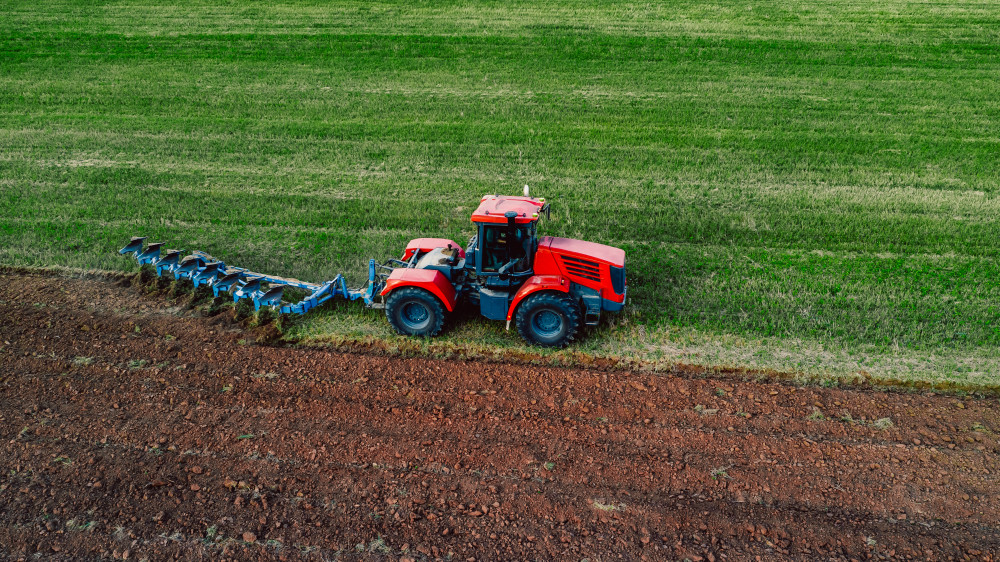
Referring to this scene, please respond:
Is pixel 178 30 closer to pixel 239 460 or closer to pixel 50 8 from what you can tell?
pixel 50 8

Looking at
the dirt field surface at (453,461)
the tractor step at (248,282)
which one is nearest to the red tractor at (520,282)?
the dirt field surface at (453,461)

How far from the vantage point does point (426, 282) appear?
10180 millimetres

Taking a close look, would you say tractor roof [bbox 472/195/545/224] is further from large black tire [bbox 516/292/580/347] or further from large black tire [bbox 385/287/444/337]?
large black tire [bbox 385/287/444/337]

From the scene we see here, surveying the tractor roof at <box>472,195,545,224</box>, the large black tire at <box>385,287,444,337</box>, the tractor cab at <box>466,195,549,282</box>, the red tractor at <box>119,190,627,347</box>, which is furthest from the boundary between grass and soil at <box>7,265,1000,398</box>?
the tractor roof at <box>472,195,545,224</box>

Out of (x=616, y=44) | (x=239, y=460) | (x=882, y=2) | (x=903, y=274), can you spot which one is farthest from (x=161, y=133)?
(x=882, y=2)

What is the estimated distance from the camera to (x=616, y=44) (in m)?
25.7

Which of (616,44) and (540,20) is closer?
(616,44)

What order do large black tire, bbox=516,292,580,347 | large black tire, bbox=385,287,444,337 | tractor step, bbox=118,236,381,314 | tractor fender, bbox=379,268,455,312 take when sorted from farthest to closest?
tractor step, bbox=118,236,381,314, large black tire, bbox=385,287,444,337, tractor fender, bbox=379,268,455,312, large black tire, bbox=516,292,580,347

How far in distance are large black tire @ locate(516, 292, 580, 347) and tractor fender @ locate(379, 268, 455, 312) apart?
1.03 meters

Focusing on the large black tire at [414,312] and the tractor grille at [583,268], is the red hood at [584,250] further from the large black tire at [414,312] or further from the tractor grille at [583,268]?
the large black tire at [414,312]

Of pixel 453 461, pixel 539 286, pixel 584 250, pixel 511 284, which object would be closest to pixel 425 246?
pixel 511 284

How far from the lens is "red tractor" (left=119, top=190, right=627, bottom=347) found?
10125 mm

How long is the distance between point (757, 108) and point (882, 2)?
13.3 meters

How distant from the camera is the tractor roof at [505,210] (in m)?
9.93
